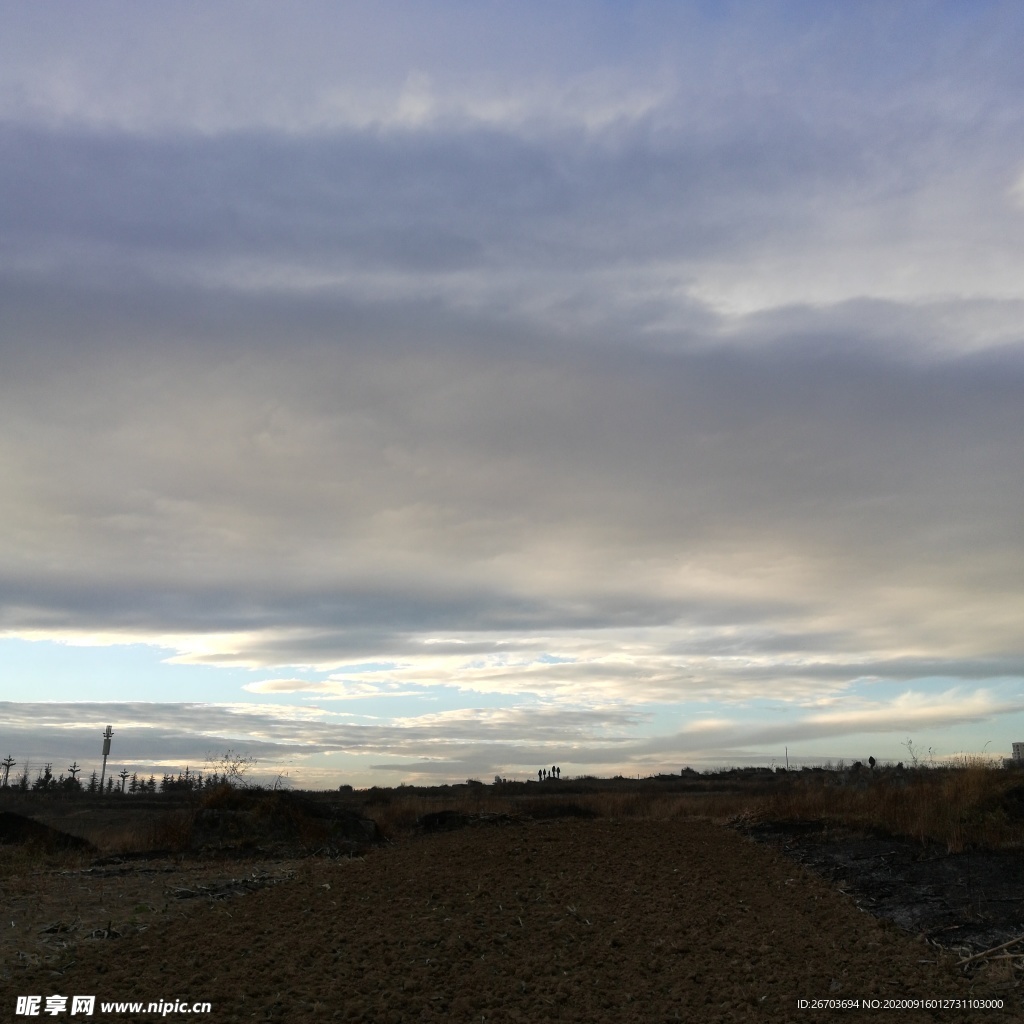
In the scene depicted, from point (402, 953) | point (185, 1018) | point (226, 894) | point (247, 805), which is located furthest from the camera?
point (247, 805)

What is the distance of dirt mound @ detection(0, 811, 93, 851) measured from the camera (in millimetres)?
22406

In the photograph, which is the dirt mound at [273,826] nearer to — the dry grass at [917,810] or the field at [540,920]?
the field at [540,920]

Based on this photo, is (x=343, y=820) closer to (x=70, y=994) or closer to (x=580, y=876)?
(x=580, y=876)

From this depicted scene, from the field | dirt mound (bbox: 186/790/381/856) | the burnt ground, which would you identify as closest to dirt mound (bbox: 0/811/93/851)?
the field

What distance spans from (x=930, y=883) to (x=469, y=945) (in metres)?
→ 8.64

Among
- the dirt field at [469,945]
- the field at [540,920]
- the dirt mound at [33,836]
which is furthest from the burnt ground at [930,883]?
the dirt mound at [33,836]

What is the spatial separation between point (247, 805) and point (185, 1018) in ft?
53.2

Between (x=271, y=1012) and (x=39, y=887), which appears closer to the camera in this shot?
(x=271, y=1012)

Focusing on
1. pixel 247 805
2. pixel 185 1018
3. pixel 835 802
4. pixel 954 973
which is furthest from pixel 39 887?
pixel 835 802

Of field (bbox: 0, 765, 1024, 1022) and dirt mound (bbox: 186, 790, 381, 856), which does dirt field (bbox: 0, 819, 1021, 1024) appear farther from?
dirt mound (bbox: 186, 790, 381, 856)

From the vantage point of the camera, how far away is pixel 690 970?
34.1 ft

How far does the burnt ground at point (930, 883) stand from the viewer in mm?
12500

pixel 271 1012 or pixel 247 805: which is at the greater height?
pixel 247 805

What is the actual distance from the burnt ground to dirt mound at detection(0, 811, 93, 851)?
56.6 feet
